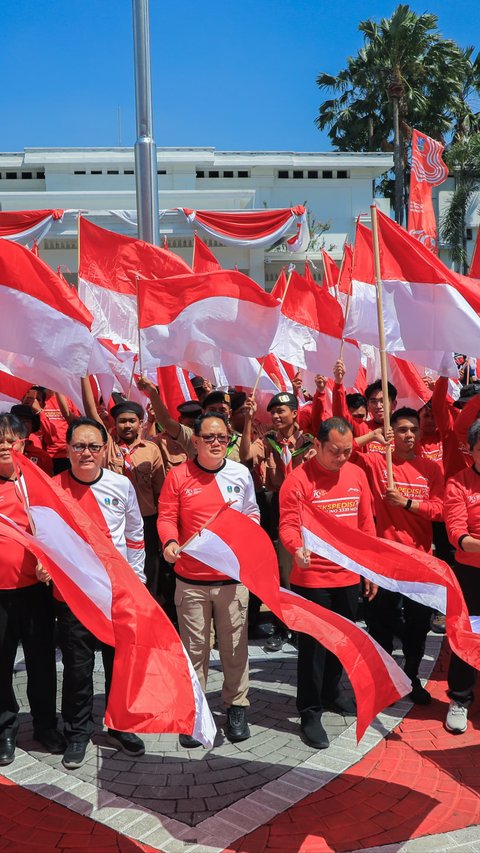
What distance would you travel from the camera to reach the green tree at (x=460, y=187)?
37.1 m

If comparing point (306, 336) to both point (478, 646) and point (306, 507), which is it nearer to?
point (306, 507)

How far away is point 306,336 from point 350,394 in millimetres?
943

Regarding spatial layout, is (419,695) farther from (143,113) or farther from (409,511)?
(143,113)

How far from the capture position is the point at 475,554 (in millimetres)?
5199

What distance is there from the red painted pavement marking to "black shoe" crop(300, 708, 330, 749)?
0.29m

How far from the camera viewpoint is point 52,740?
197 inches

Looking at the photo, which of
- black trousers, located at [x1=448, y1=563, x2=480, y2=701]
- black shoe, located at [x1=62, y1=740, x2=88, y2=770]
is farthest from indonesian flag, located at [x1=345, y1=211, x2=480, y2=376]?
black shoe, located at [x1=62, y1=740, x2=88, y2=770]

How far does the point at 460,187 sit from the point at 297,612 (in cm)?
3831

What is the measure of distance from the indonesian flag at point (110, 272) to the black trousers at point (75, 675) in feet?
11.9

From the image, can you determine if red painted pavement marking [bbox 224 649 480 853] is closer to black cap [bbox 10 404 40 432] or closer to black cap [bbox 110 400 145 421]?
black cap [bbox 110 400 145 421]

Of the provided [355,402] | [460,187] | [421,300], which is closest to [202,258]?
[355,402]

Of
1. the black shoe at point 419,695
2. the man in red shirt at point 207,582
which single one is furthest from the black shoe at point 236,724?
the black shoe at point 419,695

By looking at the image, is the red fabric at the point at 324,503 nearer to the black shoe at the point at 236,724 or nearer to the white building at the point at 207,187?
the black shoe at the point at 236,724

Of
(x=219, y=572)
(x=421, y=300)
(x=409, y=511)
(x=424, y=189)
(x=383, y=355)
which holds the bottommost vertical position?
(x=219, y=572)
